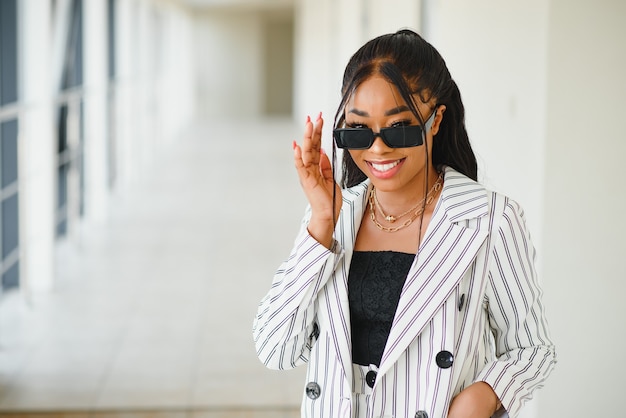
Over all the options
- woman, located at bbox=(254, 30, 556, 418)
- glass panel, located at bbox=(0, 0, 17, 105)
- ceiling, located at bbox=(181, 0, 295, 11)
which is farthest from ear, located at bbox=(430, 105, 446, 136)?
ceiling, located at bbox=(181, 0, 295, 11)

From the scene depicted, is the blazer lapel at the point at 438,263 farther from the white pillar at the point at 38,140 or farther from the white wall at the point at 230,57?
the white wall at the point at 230,57

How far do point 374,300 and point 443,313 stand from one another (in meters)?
0.06

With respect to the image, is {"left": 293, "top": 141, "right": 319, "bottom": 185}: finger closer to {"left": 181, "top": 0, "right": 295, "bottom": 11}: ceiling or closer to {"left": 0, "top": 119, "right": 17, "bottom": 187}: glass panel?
{"left": 0, "top": 119, "right": 17, "bottom": 187}: glass panel

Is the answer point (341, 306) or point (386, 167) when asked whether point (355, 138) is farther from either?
point (341, 306)

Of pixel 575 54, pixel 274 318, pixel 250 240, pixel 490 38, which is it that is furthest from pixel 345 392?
pixel 250 240

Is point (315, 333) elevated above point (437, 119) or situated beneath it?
situated beneath

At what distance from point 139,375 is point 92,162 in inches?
90.3

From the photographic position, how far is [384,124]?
2.77 ft

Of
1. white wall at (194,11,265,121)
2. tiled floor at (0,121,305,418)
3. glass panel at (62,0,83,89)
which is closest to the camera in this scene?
tiled floor at (0,121,305,418)

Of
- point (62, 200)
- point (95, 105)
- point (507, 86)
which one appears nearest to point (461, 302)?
point (507, 86)

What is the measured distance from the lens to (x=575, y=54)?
5.42 ft

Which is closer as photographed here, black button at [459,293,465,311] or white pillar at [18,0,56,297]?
black button at [459,293,465,311]

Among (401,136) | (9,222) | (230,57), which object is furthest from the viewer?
(230,57)

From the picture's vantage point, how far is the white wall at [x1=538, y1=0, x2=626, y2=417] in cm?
165
